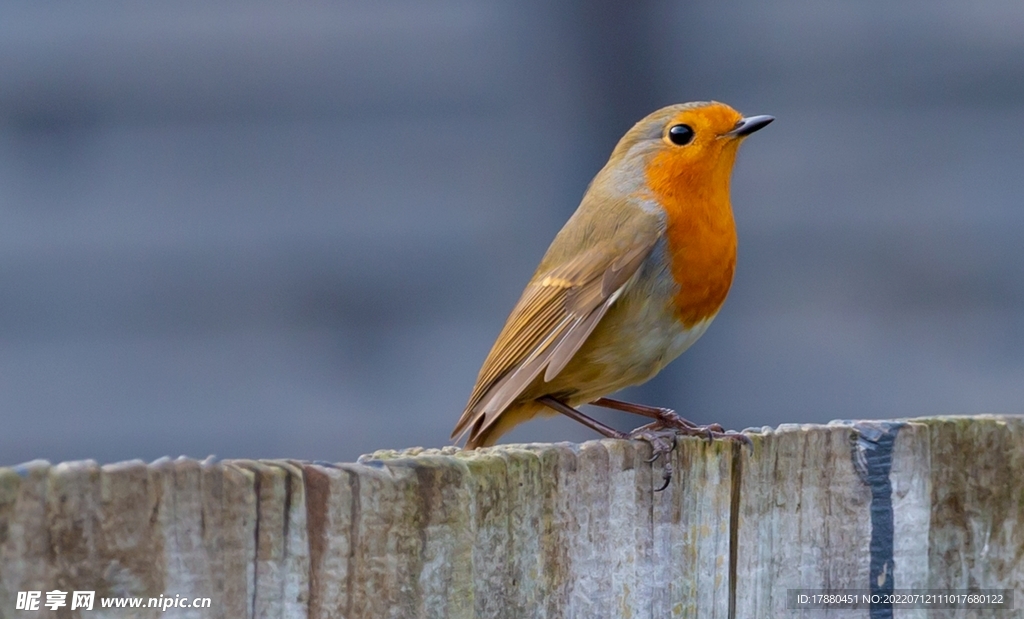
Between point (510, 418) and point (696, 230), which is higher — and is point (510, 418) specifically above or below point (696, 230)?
below

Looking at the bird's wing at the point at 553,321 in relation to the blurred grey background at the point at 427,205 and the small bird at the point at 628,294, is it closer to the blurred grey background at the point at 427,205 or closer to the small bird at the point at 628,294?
the small bird at the point at 628,294

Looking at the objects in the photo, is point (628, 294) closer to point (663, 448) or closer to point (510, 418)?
point (510, 418)

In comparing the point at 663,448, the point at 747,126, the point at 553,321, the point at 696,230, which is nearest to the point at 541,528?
the point at 663,448

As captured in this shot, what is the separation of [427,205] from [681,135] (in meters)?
1.52

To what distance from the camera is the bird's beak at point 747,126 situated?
3.38 m

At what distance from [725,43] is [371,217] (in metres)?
1.56

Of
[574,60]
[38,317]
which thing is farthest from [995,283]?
[38,317]

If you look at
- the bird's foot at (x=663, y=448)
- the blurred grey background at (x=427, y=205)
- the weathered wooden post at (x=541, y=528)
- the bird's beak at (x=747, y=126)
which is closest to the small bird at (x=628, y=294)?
the bird's beak at (x=747, y=126)

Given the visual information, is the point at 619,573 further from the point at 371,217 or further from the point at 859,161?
the point at 859,161

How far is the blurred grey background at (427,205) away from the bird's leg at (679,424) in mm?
1339

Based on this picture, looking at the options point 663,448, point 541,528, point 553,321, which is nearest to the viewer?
point 541,528

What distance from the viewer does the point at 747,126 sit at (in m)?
3.41

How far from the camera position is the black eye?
3516 millimetres

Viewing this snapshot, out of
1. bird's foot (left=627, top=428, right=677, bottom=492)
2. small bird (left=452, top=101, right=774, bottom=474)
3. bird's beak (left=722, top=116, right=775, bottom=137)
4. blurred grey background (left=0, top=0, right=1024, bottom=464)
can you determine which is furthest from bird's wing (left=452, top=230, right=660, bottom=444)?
blurred grey background (left=0, top=0, right=1024, bottom=464)
